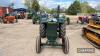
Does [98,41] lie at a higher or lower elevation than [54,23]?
lower

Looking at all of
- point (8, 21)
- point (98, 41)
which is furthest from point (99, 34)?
point (8, 21)

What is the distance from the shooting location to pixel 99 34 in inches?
530

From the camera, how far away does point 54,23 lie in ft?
41.4

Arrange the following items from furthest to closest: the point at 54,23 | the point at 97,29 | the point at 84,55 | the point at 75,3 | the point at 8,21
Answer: the point at 75,3, the point at 8,21, the point at 97,29, the point at 54,23, the point at 84,55

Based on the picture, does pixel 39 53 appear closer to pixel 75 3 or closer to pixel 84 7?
pixel 75 3

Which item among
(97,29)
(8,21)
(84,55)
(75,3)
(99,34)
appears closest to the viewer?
(84,55)

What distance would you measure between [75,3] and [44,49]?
7237 cm

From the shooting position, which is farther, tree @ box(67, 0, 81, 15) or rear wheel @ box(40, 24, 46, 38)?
tree @ box(67, 0, 81, 15)

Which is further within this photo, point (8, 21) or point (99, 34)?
point (8, 21)

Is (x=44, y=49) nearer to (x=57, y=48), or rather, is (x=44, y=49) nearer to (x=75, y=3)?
(x=57, y=48)

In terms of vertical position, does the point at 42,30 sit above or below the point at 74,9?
above

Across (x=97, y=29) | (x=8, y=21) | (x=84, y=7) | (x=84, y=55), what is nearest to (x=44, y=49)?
(x=84, y=55)

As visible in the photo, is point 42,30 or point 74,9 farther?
point 74,9

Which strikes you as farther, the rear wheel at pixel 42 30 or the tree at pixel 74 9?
the tree at pixel 74 9
